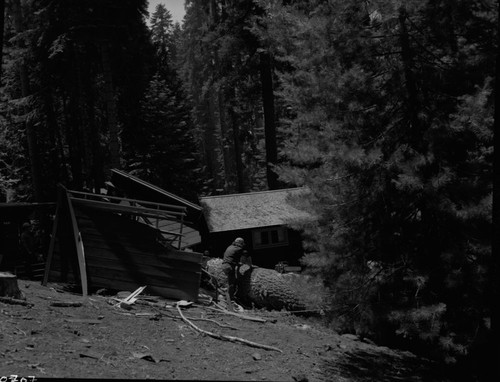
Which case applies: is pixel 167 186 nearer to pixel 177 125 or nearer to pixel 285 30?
pixel 177 125

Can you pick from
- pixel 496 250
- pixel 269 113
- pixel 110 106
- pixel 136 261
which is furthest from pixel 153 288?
pixel 269 113

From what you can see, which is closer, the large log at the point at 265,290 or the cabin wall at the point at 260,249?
the large log at the point at 265,290

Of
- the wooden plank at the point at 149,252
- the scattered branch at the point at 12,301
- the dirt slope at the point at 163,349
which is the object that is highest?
the wooden plank at the point at 149,252

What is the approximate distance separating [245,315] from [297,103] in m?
5.41

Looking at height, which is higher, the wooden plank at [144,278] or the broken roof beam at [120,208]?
the broken roof beam at [120,208]

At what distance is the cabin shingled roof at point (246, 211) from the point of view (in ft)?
65.2

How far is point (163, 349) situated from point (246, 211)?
12.7 meters

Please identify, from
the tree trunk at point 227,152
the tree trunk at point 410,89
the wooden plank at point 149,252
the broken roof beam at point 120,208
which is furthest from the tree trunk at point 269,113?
the tree trunk at point 227,152

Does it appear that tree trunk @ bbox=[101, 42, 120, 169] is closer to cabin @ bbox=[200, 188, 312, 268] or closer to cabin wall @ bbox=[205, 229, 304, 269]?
cabin @ bbox=[200, 188, 312, 268]

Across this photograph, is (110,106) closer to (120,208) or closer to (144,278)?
(120,208)

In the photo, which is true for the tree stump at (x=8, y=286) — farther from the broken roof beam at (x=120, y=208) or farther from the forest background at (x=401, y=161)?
the forest background at (x=401, y=161)

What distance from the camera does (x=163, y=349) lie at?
8.20 meters

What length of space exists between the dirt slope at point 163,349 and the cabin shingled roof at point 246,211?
831cm

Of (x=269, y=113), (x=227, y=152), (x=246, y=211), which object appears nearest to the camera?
(x=246, y=211)
